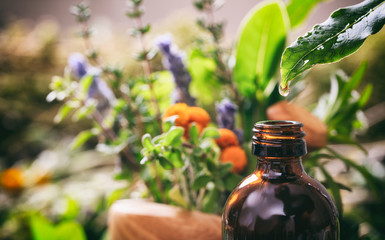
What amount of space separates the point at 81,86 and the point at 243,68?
9.3 inches

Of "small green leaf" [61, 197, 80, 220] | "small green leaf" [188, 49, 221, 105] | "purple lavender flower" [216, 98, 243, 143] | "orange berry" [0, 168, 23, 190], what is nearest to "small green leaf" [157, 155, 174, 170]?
"purple lavender flower" [216, 98, 243, 143]

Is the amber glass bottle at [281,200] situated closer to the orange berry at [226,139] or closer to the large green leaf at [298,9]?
the orange berry at [226,139]

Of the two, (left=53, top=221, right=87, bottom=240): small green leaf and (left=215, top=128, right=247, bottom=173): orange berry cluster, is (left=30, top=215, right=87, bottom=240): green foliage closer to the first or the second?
(left=53, top=221, right=87, bottom=240): small green leaf

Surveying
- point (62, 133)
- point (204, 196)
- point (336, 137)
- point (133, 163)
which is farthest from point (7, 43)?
point (336, 137)

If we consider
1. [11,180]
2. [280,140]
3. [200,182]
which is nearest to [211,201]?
[200,182]

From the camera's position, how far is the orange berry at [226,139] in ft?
1.25

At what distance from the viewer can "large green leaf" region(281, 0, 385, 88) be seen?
27 cm

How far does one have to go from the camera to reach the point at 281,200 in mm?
271

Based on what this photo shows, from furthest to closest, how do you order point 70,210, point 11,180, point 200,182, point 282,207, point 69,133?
1. point 69,133
2. point 11,180
3. point 70,210
4. point 200,182
5. point 282,207

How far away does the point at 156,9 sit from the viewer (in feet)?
5.35

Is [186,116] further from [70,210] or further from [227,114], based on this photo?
[70,210]

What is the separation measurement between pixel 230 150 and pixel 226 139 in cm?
1

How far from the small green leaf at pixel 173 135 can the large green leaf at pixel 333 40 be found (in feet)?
0.38

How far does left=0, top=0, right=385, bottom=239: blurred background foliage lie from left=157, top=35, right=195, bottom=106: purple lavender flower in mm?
80
